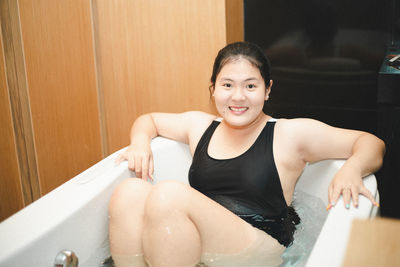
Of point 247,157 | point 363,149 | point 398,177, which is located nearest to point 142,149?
point 247,157

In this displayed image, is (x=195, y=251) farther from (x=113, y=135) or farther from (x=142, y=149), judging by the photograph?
(x=113, y=135)

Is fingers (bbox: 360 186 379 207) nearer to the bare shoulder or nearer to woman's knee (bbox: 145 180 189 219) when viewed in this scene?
woman's knee (bbox: 145 180 189 219)

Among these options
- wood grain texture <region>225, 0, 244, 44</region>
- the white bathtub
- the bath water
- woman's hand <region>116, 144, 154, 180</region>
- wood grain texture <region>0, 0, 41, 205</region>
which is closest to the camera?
the white bathtub

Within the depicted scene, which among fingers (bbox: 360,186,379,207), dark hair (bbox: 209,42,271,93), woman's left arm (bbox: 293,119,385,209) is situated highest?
dark hair (bbox: 209,42,271,93)

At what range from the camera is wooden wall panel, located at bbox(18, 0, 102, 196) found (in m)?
1.96

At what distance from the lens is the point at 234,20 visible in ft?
5.99

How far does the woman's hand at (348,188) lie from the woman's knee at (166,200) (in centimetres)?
38

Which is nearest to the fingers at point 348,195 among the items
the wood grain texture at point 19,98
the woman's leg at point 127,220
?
the woman's leg at point 127,220

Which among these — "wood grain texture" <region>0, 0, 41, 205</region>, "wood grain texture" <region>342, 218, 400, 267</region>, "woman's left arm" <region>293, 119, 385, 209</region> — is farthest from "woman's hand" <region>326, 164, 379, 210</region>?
"wood grain texture" <region>0, 0, 41, 205</region>

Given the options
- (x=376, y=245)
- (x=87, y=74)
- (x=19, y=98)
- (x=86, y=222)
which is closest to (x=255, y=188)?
(x=86, y=222)

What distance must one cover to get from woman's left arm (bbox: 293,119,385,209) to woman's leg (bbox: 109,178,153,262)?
20.5 inches

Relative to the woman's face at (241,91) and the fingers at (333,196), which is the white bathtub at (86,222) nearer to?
the fingers at (333,196)

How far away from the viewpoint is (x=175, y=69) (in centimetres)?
188

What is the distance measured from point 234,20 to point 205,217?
1.09 metres
